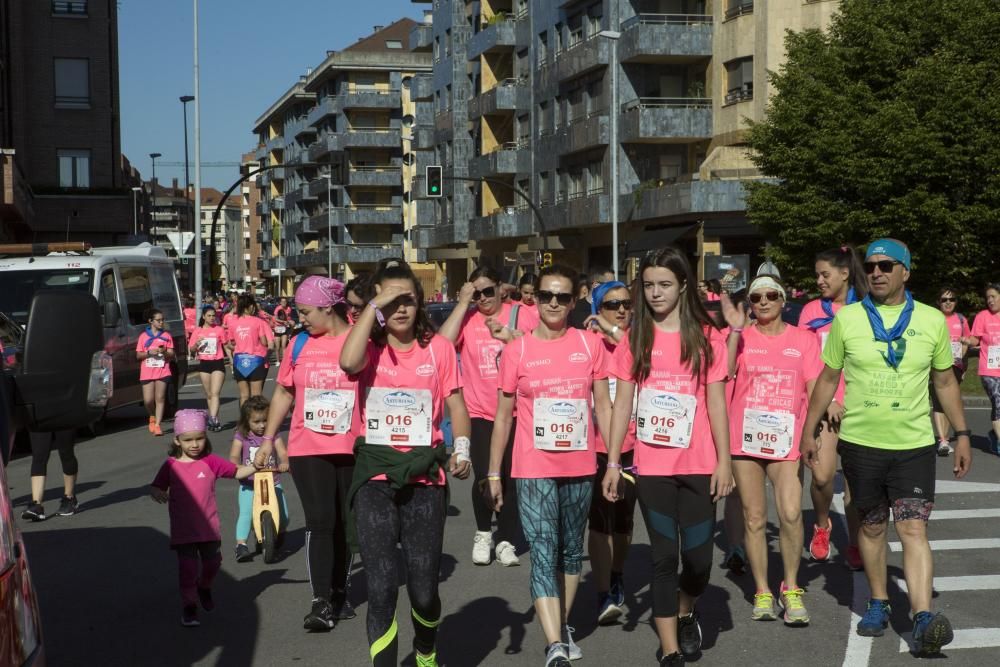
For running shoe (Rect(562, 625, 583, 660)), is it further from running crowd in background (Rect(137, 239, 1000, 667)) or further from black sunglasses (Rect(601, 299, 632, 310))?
black sunglasses (Rect(601, 299, 632, 310))

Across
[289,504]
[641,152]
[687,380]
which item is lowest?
[289,504]

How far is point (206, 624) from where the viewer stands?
25.3ft

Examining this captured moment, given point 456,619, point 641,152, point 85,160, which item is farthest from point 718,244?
point 456,619

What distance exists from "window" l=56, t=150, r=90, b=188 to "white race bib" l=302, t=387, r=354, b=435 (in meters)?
48.2

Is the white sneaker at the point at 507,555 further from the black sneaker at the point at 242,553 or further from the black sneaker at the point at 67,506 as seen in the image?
the black sneaker at the point at 67,506

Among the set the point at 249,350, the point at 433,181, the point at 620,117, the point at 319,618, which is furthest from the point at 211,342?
the point at 620,117

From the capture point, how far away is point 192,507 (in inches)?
309

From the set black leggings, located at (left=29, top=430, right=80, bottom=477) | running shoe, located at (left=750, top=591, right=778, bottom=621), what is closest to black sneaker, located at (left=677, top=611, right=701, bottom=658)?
running shoe, located at (left=750, top=591, right=778, bottom=621)

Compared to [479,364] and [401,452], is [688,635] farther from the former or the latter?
[479,364]

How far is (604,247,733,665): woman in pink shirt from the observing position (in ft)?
20.8

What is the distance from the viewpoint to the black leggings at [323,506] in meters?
7.42

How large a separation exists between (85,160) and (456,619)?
161 feet

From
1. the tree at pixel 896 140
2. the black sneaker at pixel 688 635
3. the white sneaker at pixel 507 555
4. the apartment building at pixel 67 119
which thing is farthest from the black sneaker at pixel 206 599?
the apartment building at pixel 67 119

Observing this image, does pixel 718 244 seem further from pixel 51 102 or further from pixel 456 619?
pixel 456 619
